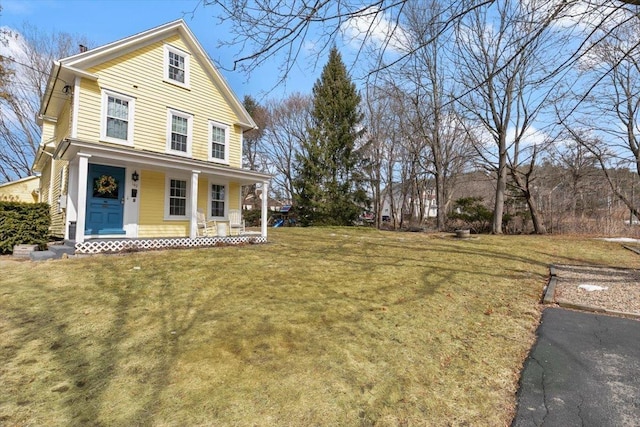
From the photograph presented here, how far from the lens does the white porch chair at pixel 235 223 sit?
12062 millimetres

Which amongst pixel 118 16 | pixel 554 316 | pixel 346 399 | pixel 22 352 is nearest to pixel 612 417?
pixel 346 399

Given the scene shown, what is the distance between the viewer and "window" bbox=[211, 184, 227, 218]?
12.1 m

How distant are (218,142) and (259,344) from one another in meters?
10.5

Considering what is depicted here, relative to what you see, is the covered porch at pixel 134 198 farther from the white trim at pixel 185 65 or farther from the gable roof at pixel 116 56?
the white trim at pixel 185 65

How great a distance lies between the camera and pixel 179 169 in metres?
9.88

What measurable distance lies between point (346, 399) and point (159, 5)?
14.0ft

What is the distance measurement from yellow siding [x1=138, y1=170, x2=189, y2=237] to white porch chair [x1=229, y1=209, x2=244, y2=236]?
81.0 inches

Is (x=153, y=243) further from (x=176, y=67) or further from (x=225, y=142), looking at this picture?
(x=176, y=67)

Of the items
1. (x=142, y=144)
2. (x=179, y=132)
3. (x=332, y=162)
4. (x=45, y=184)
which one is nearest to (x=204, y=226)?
(x=142, y=144)

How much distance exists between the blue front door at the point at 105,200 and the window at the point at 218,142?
A: 3334mm

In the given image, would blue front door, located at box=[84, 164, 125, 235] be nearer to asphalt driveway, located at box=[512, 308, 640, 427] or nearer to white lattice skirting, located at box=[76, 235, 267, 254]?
white lattice skirting, located at box=[76, 235, 267, 254]

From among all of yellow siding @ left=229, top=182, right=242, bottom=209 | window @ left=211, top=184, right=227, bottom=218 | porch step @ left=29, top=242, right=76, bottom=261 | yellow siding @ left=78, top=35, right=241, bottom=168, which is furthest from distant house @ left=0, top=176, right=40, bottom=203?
yellow siding @ left=229, top=182, right=242, bottom=209

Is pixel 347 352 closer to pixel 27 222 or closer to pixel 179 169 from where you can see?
pixel 179 169

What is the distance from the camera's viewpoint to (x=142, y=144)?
1027 centimetres
